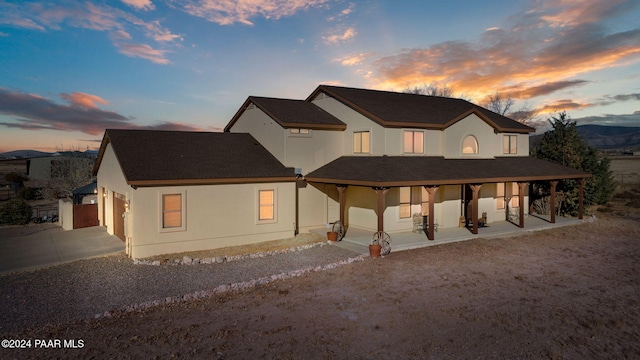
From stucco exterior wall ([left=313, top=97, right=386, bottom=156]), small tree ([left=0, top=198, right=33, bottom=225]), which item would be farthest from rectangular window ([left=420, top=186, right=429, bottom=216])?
small tree ([left=0, top=198, right=33, bottom=225])

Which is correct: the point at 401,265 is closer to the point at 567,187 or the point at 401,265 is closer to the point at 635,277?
the point at 635,277

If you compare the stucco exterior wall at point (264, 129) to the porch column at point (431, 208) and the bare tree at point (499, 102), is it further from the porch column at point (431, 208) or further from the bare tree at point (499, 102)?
the bare tree at point (499, 102)

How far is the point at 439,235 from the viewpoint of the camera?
1748 cm

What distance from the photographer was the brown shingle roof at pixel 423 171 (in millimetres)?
15906

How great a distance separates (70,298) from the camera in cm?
1034

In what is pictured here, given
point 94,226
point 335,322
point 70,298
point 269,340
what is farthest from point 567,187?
point 94,226

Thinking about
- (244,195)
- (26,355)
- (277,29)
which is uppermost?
(277,29)

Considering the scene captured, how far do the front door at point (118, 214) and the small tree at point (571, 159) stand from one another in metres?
24.0

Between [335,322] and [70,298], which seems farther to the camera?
[70,298]

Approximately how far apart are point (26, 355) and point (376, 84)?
122ft

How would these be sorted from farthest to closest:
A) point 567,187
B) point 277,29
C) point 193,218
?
1. point 567,187
2. point 277,29
3. point 193,218

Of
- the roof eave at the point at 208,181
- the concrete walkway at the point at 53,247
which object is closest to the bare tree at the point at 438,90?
the roof eave at the point at 208,181

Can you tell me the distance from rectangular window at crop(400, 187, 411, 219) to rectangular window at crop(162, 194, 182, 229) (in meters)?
9.69

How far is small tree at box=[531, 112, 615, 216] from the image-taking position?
80.4ft
